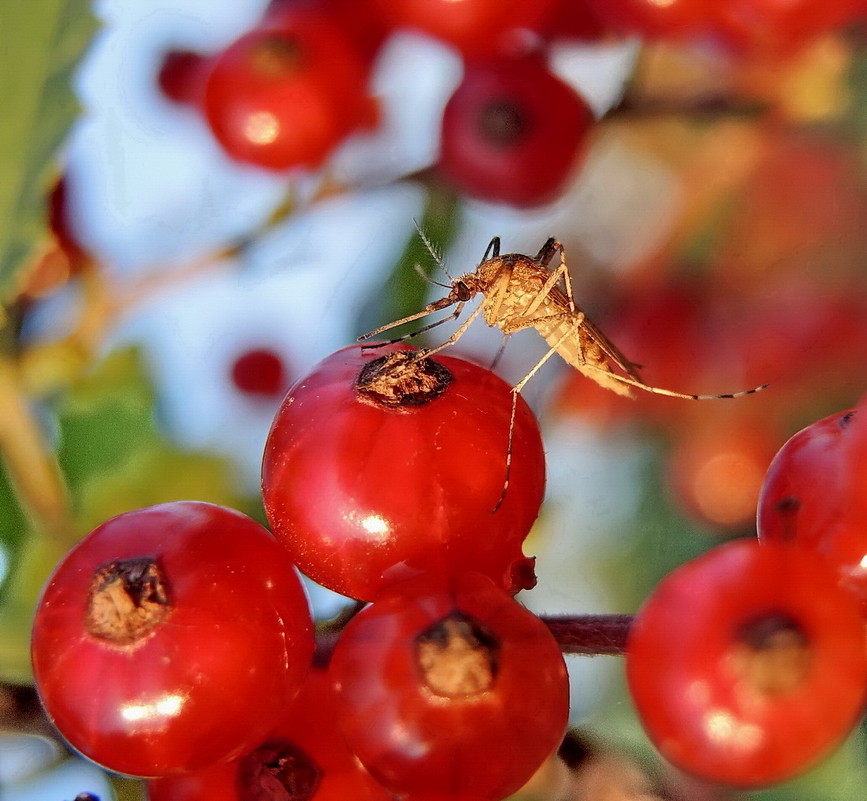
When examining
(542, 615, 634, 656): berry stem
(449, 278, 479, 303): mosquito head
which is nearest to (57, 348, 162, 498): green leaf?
(449, 278, 479, 303): mosquito head

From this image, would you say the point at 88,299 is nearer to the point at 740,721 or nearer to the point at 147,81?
the point at 147,81

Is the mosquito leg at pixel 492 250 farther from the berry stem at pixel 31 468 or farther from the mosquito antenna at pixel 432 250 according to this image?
the berry stem at pixel 31 468

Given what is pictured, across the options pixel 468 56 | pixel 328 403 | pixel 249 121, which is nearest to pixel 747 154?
pixel 468 56

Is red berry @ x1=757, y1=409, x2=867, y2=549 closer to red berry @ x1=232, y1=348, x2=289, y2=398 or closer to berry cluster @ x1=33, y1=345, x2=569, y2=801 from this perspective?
berry cluster @ x1=33, y1=345, x2=569, y2=801

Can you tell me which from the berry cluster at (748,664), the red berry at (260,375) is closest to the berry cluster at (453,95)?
the red berry at (260,375)

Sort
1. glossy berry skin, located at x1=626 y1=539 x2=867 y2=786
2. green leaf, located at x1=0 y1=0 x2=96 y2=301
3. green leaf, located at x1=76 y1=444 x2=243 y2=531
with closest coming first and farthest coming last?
glossy berry skin, located at x1=626 y1=539 x2=867 y2=786 < green leaf, located at x1=0 y1=0 x2=96 y2=301 < green leaf, located at x1=76 y1=444 x2=243 y2=531

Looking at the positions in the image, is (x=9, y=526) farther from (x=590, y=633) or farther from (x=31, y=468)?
(x=590, y=633)
